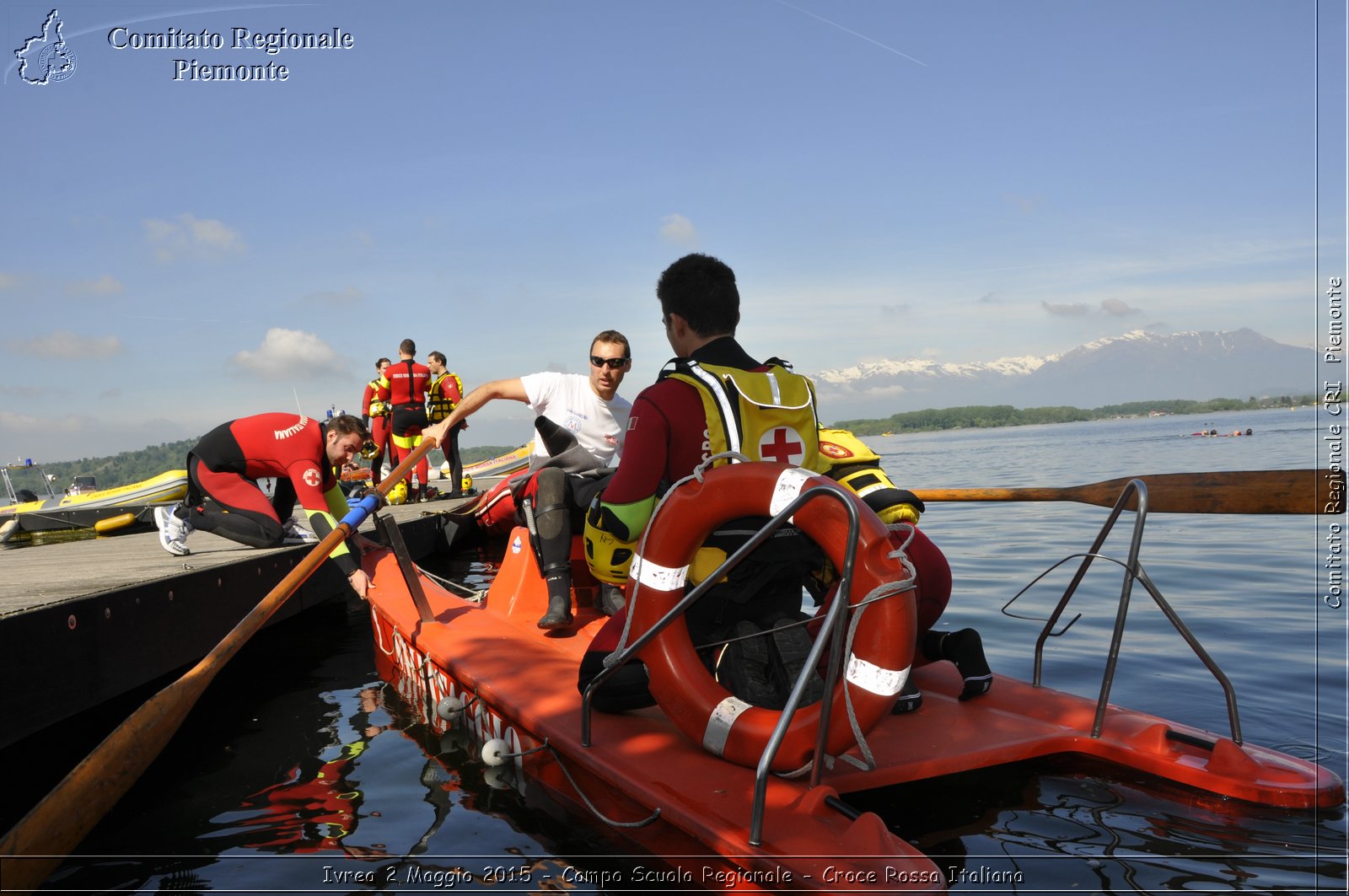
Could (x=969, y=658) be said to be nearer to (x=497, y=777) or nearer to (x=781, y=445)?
(x=781, y=445)

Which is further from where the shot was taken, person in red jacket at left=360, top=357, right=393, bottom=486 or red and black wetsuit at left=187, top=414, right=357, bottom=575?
person in red jacket at left=360, top=357, right=393, bottom=486

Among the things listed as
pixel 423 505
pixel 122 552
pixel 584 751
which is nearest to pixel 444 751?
pixel 584 751

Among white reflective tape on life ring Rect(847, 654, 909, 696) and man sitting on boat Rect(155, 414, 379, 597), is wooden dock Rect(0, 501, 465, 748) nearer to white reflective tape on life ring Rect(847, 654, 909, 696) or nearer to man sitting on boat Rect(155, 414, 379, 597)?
man sitting on boat Rect(155, 414, 379, 597)

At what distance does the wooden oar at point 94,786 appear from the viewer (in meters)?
2.46

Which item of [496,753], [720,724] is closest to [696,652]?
[720,724]

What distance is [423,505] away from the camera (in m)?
13.3

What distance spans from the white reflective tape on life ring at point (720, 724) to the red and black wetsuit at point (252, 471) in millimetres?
4462

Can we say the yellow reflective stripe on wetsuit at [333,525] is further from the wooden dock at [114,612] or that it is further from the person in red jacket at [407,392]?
the person in red jacket at [407,392]

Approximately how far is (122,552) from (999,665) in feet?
23.0

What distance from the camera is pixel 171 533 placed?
23.1ft

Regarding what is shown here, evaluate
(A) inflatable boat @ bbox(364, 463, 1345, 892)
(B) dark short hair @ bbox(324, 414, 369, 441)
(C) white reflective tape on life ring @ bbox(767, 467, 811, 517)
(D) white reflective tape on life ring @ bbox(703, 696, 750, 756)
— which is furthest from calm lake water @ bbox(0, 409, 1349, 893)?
(B) dark short hair @ bbox(324, 414, 369, 441)

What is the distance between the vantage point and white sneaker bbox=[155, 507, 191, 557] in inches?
277

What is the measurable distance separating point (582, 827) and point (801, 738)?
0.95 metres

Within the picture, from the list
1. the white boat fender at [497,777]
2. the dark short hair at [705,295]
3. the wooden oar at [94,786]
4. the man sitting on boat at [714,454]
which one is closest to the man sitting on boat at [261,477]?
the wooden oar at [94,786]
